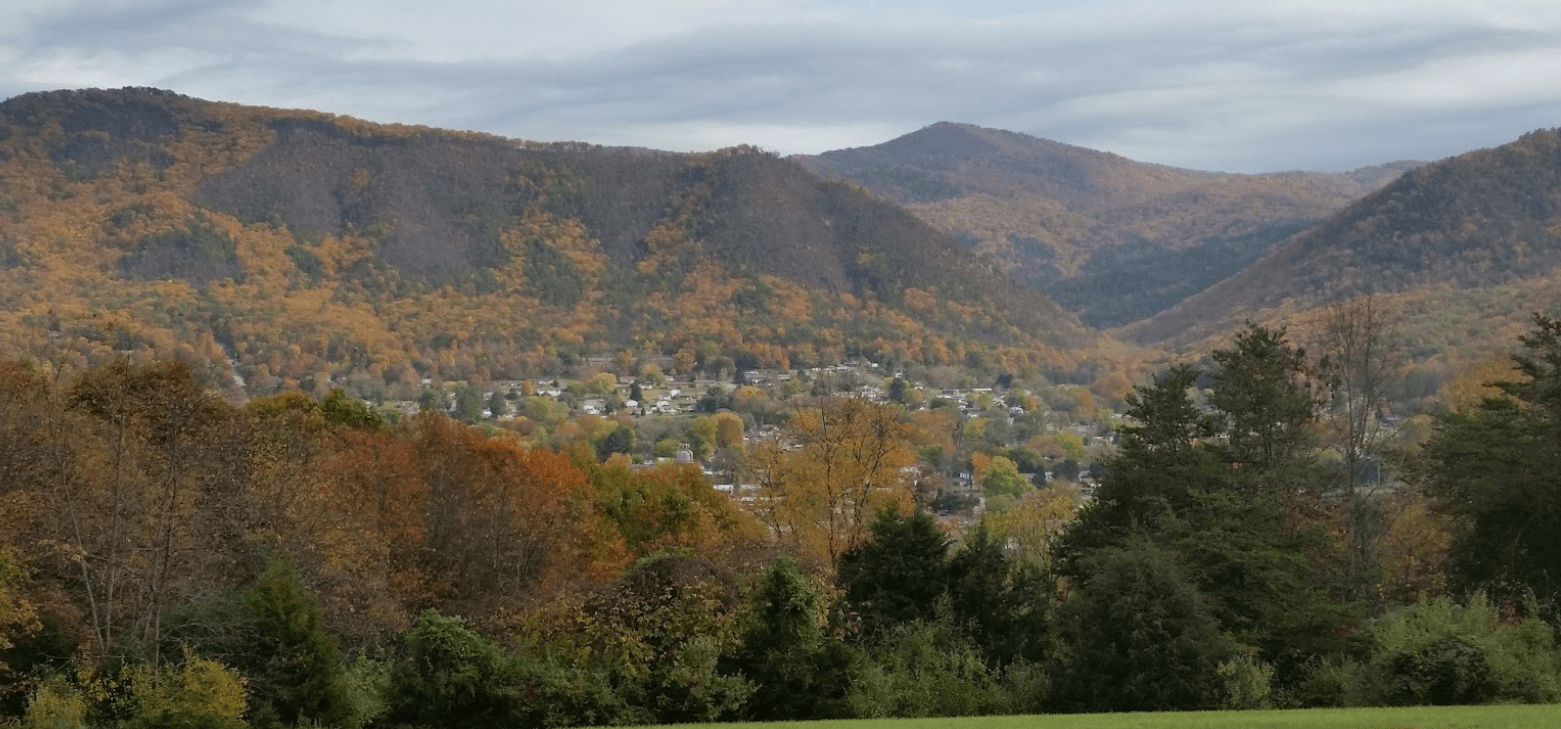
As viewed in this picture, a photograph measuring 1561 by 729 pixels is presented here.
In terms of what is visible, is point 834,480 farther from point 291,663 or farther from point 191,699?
point 191,699

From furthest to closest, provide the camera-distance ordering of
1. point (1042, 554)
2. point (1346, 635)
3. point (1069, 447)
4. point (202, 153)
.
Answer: point (202, 153) → point (1069, 447) → point (1042, 554) → point (1346, 635)

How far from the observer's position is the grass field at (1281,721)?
60.7 feet

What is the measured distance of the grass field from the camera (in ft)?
60.7

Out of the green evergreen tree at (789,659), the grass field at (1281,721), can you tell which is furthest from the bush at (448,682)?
the green evergreen tree at (789,659)

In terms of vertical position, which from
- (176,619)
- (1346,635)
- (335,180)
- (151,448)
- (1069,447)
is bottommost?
(1069,447)

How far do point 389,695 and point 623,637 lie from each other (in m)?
3.85

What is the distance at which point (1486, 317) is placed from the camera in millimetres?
135125

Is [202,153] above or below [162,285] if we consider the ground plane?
above

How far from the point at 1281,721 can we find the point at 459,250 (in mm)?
159842

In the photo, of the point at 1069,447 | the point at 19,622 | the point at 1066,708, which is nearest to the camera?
the point at 19,622

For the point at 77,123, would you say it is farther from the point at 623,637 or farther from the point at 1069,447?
the point at 623,637

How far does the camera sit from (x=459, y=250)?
171750 mm

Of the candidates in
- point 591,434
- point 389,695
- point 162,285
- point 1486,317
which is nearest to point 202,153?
point 162,285

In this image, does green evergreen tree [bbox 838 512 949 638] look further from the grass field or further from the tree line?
the grass field
